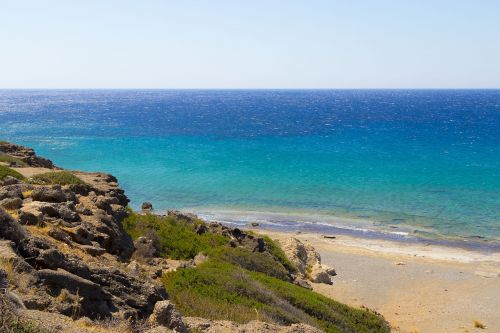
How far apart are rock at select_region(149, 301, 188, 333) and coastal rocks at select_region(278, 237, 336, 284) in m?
19.8

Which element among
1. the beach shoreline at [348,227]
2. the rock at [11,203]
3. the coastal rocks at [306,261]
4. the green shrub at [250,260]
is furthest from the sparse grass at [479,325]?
the rock at [11,203]

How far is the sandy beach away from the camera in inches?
1049

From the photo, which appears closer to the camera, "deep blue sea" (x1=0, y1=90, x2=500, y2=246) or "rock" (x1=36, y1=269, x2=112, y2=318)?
"rock" (x1=36, y1=269, x2=112, y2=318)

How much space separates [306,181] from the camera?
60.1 meters

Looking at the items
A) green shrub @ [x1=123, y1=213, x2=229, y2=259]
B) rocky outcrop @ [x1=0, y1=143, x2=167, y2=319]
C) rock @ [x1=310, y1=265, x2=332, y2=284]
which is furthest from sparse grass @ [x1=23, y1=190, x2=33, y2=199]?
rock @ [x1=310, y1=265, x2=332, y2=284]

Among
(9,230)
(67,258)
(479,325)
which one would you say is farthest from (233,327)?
(479,325)

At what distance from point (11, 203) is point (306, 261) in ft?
73.7

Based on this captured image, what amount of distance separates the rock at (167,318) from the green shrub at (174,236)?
1084 centimetres

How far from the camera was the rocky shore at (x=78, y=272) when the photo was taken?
352 inches

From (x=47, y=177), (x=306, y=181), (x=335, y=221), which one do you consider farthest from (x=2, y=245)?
(x=306, y=181)

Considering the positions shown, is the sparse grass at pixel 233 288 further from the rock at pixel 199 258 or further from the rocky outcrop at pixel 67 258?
the rocky outcrop at pixel 67 258

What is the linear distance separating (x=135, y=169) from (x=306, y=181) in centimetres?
2430

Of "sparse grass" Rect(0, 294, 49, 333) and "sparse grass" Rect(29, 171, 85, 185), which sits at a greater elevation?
"sparse grass" Rect(0, 294, 49, 333)

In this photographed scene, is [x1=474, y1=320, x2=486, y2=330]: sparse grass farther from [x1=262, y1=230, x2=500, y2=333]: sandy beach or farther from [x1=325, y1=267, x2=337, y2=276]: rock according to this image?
[x1=325, y1=267, x2=337, y2=276]: rock
